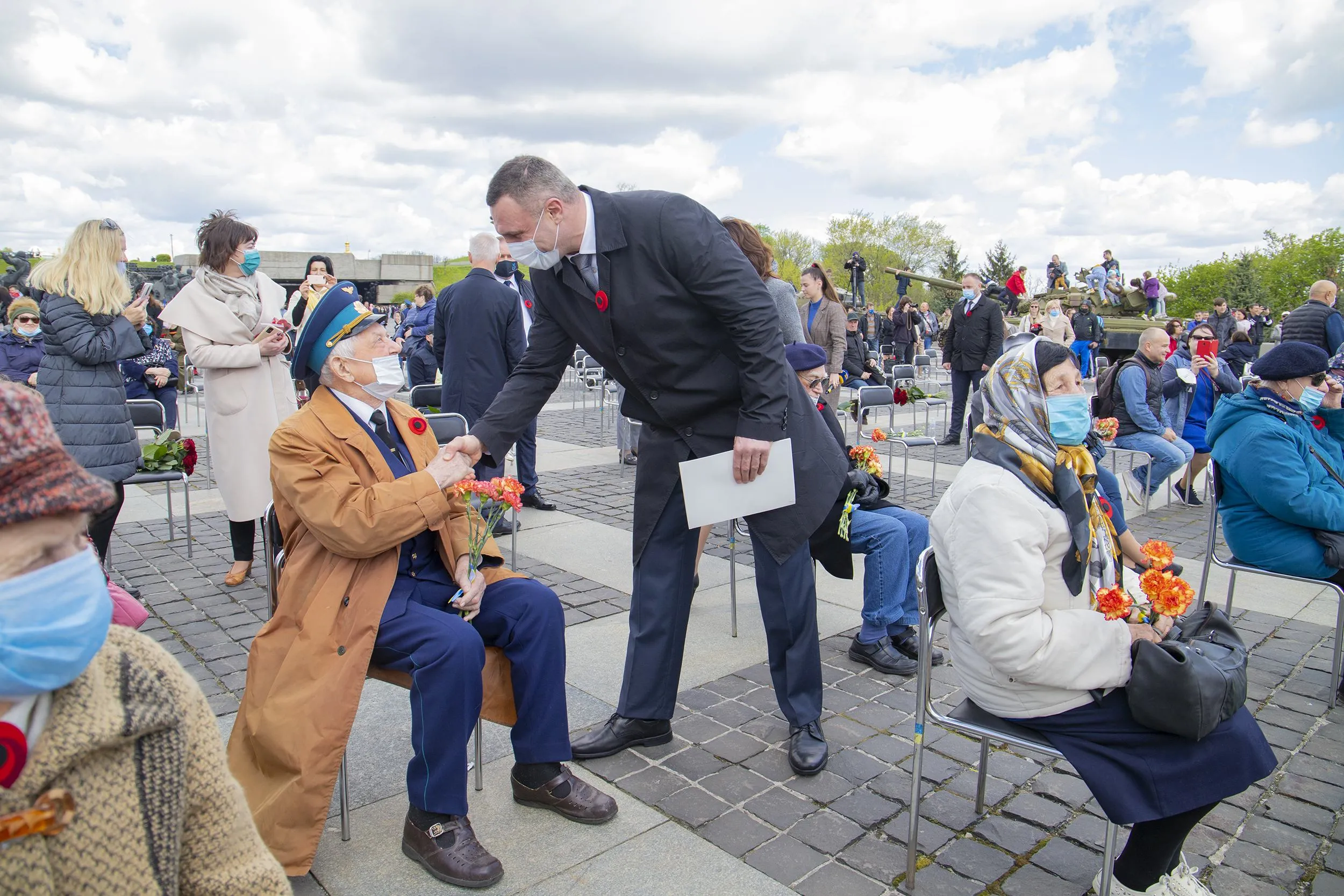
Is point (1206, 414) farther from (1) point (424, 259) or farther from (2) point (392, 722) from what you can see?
(1) point (424, 259)

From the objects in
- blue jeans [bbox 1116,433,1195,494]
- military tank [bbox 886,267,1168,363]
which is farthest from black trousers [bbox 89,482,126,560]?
military tank [bbox 886,267,1168,363]

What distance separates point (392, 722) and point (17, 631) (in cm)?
271

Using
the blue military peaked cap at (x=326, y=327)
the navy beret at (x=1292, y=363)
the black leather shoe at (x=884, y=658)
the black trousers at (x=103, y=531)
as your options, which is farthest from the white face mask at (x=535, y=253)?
the navy beret at (x=1292, y=363)

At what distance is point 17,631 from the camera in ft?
3.67

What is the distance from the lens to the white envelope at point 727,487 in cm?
317

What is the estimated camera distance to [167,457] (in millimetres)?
6078

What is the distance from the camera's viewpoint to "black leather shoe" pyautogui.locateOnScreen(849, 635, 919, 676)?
4.19 meters

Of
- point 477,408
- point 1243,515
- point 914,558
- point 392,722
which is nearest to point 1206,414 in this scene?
point 1243,515

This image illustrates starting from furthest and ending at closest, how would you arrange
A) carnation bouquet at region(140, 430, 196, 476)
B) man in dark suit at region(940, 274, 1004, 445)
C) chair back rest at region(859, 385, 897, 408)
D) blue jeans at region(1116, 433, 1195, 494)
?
man in dark suit at region(940, 274, 1004, 445)
chair back rest at region(859, 385, 897, 408)
blue jeans at region(1116, 433, 1195, 494)
carnation bouquet at region(140, 430, 196, 476)

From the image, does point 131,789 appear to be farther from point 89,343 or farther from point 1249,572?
point 1249,572

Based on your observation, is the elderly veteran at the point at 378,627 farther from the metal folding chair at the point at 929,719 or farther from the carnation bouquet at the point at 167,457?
the carnation bouquet at the point at 167,457

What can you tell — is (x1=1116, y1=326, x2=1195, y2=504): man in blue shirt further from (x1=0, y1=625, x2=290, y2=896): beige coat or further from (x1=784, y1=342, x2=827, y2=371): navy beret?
(x1=0, y1=625, x2=290, y2=896): beige coat

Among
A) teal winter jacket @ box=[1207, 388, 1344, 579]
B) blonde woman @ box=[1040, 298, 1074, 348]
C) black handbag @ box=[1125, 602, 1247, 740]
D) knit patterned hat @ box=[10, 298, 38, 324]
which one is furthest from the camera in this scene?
blonde woman @ box=[1040, 298, 1074, 348]

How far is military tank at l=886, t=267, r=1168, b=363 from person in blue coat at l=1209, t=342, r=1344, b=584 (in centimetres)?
1394
